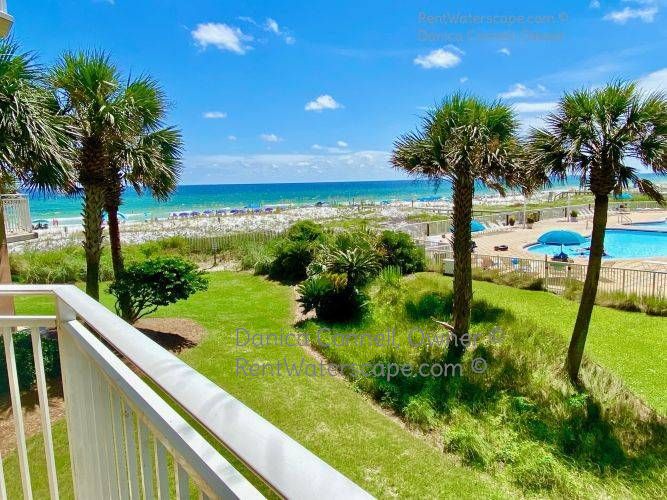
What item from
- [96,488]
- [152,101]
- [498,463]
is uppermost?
[152,101]

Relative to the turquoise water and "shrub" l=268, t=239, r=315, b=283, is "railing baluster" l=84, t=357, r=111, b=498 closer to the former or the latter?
the turquoise water

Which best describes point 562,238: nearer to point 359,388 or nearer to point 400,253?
point 400,253

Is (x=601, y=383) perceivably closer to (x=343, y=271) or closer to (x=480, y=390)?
(x=480, y=390)

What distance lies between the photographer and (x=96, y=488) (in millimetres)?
1528

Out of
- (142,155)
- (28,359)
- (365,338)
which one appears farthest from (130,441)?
(142,155)

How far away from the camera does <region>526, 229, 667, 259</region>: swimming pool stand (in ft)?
66.1

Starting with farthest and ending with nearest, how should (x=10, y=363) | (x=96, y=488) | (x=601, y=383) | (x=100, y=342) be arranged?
(x=601, y=383) < (x=10, y=363) < (x=96, y=488) < (x=100, y=342)

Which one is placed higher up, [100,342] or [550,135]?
[550,135]

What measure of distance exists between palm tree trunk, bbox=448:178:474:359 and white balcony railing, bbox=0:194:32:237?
12.8 meters

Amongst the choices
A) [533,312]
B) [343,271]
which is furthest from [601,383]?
[343,271]

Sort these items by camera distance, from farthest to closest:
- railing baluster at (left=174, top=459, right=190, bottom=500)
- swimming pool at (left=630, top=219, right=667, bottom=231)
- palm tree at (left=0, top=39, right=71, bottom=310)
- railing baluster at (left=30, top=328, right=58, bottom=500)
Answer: swimming pool at (left=630, top=219, right=667, bottom=231)
palm tree at (left=0, top=39, right=71, bottom=310)
railing baluster at (left=30, top=328, right=58, bottom=500)
railing baluster at (left=174, top=459, right=190, bottom=500)

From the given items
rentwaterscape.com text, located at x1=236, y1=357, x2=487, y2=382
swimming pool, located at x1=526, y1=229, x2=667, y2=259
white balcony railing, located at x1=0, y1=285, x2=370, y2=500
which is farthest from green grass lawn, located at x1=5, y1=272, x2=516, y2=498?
swimming pool, located at x1=526, y1=229, x2=667, y2=259

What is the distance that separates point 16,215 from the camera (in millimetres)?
12977

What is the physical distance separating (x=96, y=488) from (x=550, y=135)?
745cm
